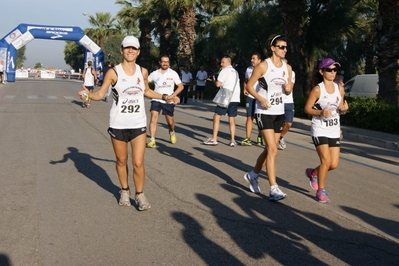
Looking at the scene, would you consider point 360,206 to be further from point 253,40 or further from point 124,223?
point 253,40

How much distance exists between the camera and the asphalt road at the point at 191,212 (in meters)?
4.64

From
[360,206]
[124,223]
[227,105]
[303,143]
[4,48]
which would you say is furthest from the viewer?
[4,48]

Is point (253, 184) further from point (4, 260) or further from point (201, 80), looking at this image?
point (201, 80)

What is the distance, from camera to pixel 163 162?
358 inches

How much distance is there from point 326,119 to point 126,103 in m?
2.39

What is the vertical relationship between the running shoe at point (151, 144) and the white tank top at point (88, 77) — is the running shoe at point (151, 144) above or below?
below

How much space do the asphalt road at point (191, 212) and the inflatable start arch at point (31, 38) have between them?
3762cm

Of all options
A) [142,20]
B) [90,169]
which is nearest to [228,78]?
[90,169]

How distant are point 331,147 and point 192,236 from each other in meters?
2.36

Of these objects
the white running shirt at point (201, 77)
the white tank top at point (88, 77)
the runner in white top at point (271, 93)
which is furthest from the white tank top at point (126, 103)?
the white running shirt at point (201, 77)

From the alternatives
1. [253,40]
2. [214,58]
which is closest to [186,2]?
[253,40]

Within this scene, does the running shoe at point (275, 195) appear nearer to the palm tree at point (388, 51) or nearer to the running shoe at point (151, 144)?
the running shoe at point (151, 144)

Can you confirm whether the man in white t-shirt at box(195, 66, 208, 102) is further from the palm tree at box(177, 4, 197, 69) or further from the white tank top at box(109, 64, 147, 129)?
the white tank top at box(109, 64, 147, 129)

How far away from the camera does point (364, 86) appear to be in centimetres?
2145
